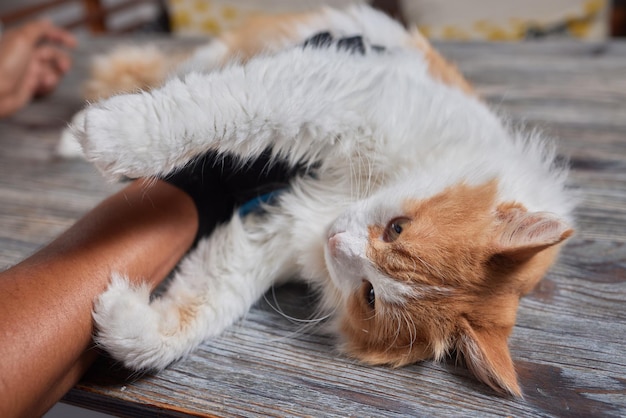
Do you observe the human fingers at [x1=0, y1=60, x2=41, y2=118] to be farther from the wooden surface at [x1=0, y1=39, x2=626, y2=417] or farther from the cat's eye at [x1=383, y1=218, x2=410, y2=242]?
the cat's eye at [x1=383, y1=218, x2=410, y2=242]

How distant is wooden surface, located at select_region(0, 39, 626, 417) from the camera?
854 mm

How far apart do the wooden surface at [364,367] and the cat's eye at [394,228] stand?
0.23m

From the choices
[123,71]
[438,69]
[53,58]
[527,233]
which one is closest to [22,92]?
[53,58]

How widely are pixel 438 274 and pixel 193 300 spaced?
45cm

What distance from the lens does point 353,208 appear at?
100cm

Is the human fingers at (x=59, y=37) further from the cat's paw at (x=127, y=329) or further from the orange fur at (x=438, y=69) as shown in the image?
the cat's paw at (x=127, y=329)

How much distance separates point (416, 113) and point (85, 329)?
72cm

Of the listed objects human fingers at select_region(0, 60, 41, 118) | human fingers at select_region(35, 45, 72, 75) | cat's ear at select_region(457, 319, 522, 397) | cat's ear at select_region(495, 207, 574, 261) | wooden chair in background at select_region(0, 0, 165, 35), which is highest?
wooden chair in background at select_region(0, 0, 165, 35)

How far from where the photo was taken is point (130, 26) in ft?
12.3

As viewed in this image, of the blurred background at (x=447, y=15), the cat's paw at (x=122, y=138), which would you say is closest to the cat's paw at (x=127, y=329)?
the cat's paw at (x=122, y=138)

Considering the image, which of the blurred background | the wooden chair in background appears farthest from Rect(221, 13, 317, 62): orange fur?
the wooden chair in background

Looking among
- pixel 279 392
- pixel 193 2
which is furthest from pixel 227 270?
pixel 193 2

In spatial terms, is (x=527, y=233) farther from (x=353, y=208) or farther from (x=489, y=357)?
(x=353, y=208)

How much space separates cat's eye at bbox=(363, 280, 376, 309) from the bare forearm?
0.36 metres
